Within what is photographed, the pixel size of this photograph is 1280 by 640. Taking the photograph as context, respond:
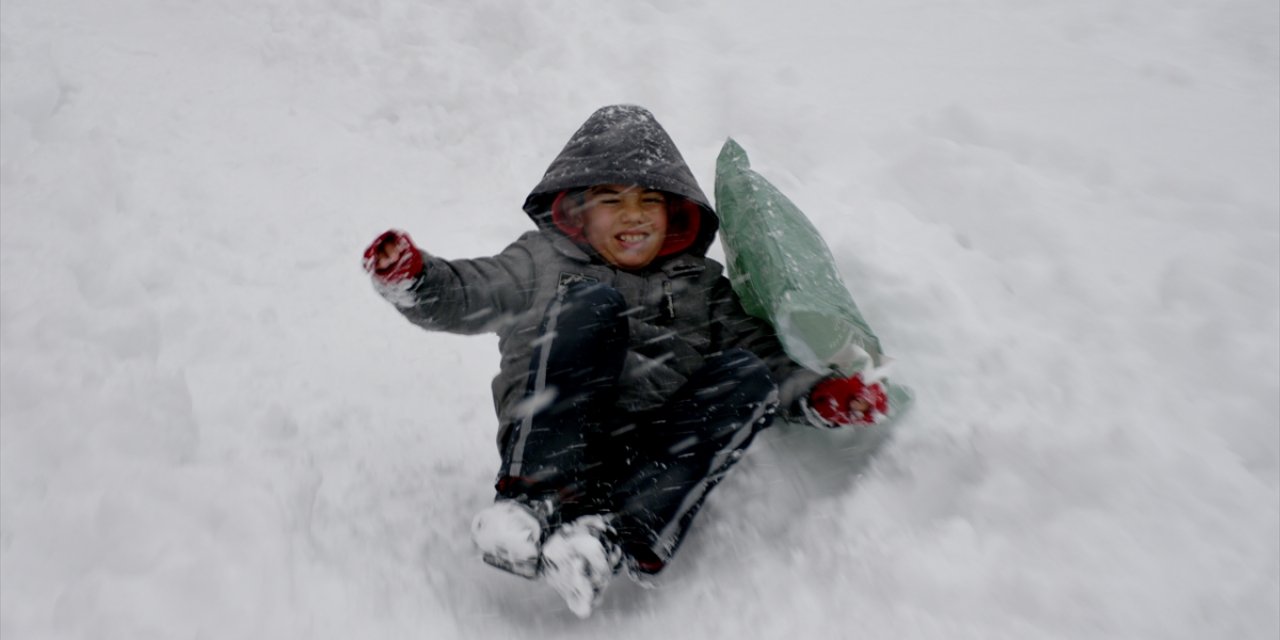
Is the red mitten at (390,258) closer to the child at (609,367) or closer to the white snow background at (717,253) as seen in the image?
the child at (609,367)

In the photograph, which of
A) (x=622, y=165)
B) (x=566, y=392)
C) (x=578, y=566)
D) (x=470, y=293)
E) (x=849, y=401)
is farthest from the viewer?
(x=622, y=165)

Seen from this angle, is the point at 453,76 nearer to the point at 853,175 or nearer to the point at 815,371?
the point at 853,175

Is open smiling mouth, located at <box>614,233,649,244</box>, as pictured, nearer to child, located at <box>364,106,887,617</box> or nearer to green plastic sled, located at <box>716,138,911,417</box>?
child, located at <box>364,106,887,617</box>

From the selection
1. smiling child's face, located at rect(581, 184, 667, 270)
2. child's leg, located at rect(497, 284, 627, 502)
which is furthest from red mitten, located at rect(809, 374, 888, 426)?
smiling child's face, located at rect(581, 184, 667, 270)

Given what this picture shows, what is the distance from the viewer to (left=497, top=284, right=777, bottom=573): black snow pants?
173 cm

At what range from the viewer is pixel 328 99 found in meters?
4.51

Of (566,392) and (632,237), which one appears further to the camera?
(632,237)

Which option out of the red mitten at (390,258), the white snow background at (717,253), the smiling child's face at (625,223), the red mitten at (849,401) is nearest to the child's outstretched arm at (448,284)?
the red mitten at (390,258)

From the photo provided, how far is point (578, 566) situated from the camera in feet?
5.09

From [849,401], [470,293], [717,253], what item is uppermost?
[470,293]

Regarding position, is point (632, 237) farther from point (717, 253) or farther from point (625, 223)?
point (717, 253)

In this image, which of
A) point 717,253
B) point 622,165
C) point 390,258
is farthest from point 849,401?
point 717,253

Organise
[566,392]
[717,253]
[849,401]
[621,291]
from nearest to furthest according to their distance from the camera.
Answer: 1. [566,392]
2. [849,401]
3. [621,291]
4. [717,253]

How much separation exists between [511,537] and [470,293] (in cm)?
68
